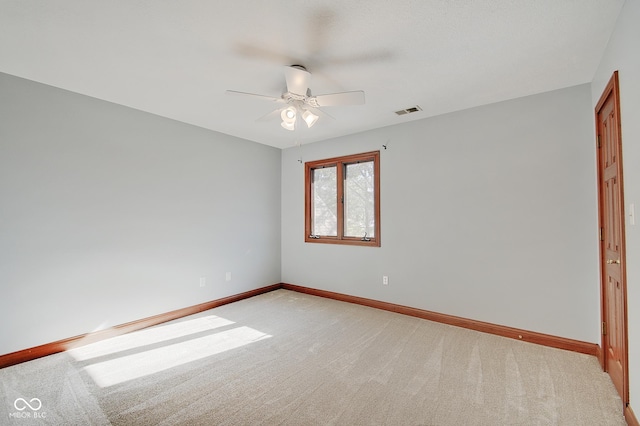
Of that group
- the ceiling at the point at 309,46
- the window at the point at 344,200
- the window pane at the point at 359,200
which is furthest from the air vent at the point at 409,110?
the window pane at the point at 359,200

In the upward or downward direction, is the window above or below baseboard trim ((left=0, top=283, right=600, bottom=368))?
above

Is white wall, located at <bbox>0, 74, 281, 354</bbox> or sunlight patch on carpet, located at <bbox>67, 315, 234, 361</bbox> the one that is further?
sunlight patch on carpet, located at <bbox>67, 315, 234, 361</bbox>

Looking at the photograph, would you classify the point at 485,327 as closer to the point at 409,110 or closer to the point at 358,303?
the point at 358,303

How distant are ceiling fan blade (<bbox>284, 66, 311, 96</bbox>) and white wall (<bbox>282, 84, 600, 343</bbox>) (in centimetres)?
188

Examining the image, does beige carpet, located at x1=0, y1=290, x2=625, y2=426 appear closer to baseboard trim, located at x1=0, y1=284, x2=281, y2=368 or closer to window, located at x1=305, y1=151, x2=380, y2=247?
baseboard trim, located at x1=0, y1=284, x2=281, y2=368

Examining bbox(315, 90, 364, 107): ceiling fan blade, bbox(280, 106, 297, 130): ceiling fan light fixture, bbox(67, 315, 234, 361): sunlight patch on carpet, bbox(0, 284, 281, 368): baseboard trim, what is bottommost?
bbox(67, 315, 234, 361): sunlight patch on carpet

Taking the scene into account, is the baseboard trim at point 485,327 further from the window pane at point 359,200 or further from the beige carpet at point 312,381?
the window pane at point 359,200

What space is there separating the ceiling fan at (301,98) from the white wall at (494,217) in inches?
63.8

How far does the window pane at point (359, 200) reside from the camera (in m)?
4.09

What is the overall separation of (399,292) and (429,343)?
940mm

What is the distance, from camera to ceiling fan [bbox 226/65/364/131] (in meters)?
2.22

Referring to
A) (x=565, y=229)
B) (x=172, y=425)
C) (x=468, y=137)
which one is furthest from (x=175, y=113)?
(x=565, y=229)
